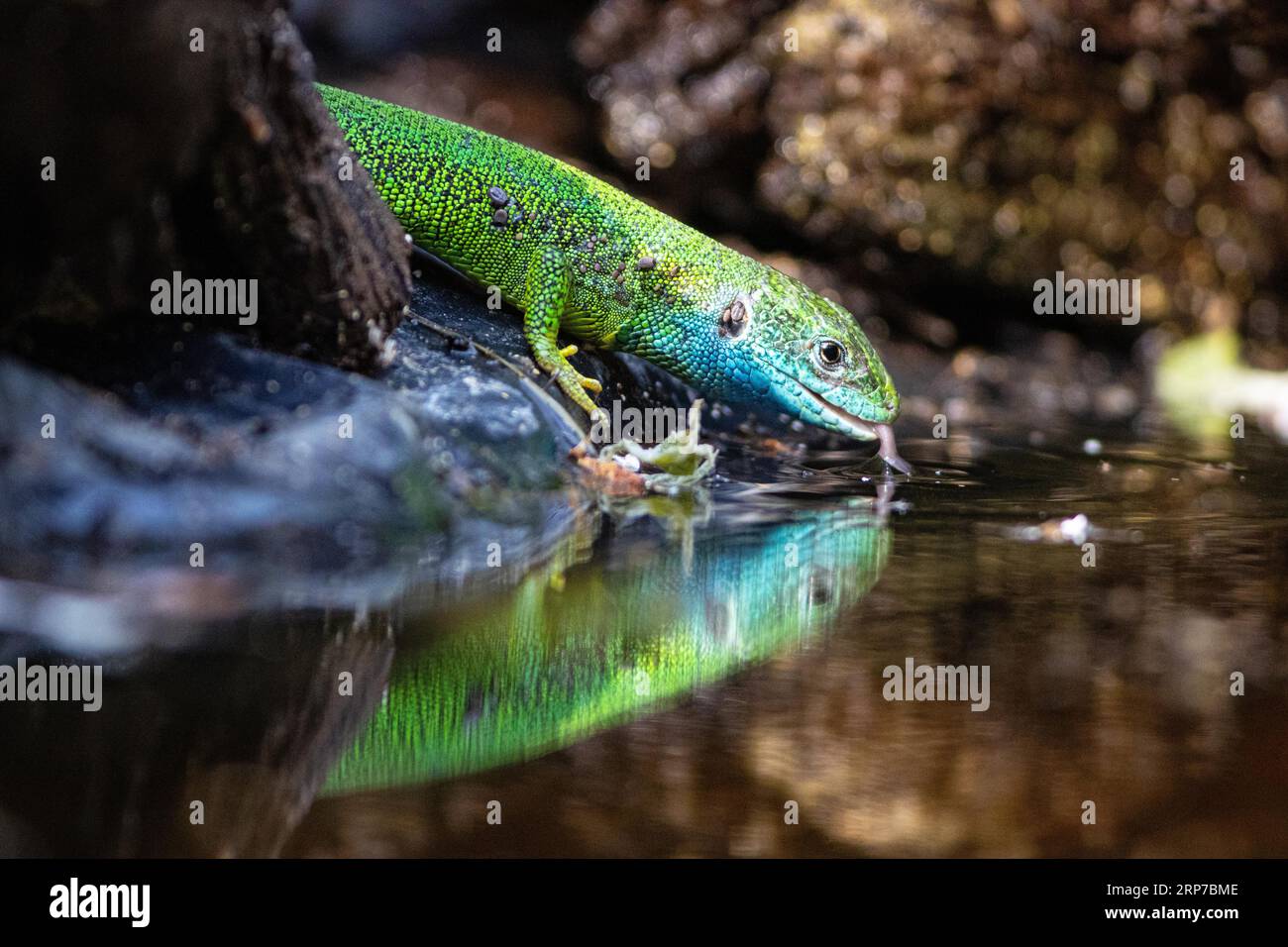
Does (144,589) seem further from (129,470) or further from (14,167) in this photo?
(14,167)

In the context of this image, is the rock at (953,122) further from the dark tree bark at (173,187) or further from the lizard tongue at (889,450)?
the dark tree bark at (173,187)

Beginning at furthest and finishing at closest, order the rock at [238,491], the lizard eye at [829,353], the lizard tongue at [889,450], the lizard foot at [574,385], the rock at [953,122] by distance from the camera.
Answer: the rock at [953,122], the lizard tongue at [889,450], the lizard eye at [829,353], the lizard foot at [574,385], the rock at [238,491]

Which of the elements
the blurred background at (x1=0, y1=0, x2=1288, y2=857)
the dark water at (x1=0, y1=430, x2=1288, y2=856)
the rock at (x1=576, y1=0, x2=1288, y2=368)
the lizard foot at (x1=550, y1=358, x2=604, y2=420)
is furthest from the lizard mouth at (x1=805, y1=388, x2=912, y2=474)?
the rock at (x1=576, y1=0, x2=1288, y2=368)

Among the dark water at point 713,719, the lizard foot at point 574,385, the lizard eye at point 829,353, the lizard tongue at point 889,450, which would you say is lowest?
the dark water at point 713,719

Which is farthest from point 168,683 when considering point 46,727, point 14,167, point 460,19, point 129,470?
point 460,19

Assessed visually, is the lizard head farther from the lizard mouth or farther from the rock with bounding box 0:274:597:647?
the rock with bounding box 0:274:597:647

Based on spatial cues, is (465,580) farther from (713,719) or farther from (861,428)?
(861,428)

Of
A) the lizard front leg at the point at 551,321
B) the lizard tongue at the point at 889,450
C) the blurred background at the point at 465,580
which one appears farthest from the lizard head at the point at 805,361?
the lizard front leg at the point at 551,321
